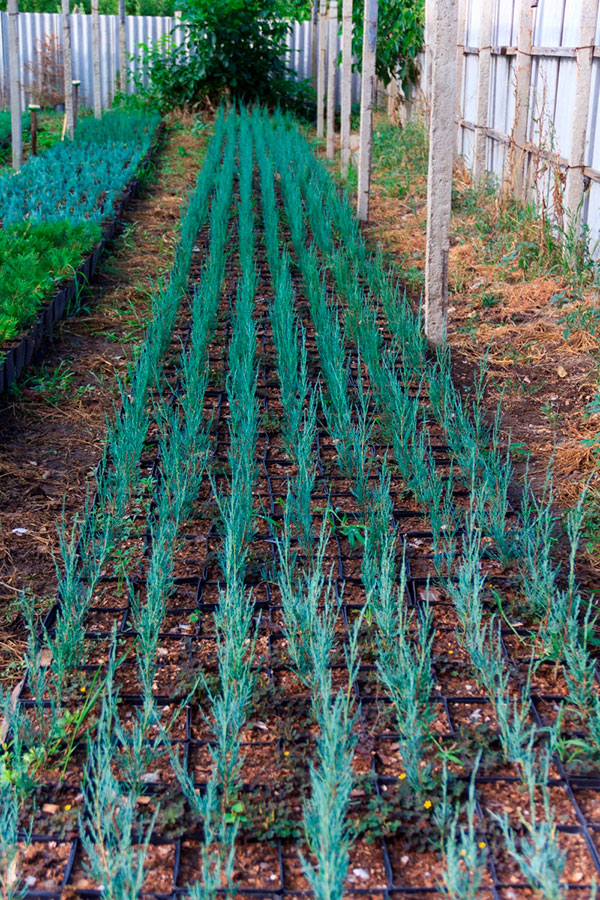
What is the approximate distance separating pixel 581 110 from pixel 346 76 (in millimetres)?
3419

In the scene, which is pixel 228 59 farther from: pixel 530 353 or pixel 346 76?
pixel 530 353

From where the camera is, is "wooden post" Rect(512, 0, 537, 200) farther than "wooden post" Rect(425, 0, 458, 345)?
Yes

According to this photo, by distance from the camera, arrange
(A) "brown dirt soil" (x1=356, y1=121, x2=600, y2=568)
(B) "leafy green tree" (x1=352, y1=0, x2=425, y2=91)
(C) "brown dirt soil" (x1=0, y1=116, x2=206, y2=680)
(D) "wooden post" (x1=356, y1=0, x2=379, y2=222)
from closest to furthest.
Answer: (C) "brown dirt soil" (x1=0, y1=116, x2=206, y2=680) → (A) "brown dirt soil" (x1=356, y1=121, x2=600, y2=568) → (D) "wooden post" (x1=356, y1=0, x2=379, y2=222) → (B) "leafy green tree" (x1=352, y1=0, x2=425, y2=91)

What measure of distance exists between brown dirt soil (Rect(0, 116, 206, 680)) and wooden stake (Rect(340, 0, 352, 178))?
2.34m

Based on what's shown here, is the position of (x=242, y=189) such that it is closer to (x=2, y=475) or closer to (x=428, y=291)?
(x=428, y=291)

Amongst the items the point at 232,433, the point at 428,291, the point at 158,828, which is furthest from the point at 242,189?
the point at 158,828

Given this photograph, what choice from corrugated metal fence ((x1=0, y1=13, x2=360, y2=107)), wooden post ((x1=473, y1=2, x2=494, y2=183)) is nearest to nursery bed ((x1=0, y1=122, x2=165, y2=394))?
wooden post ((x1=473, y1=2, x2=494, y2=183))

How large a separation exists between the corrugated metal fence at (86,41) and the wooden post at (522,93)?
9.70 m

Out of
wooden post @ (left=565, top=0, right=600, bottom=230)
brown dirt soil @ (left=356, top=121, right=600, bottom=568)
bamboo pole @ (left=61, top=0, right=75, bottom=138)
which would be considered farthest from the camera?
bamboo pole @ (left=61, top=0, right=75, bottom=138)

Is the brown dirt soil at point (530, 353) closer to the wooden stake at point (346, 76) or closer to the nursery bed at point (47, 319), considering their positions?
the nursery bed at point (47, 319)

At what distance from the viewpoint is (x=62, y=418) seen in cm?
384

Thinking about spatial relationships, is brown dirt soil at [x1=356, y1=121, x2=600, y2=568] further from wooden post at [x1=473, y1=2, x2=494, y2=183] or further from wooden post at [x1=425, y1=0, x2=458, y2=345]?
wooden post at [x1=473, y1=2, x2=494, y2=183]

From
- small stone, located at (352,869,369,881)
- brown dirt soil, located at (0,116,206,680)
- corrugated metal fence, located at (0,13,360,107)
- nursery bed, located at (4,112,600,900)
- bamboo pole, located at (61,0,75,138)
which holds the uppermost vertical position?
corrugated metal fence, located at (0,13,360,107)

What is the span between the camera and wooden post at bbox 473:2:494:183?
23.7ft
